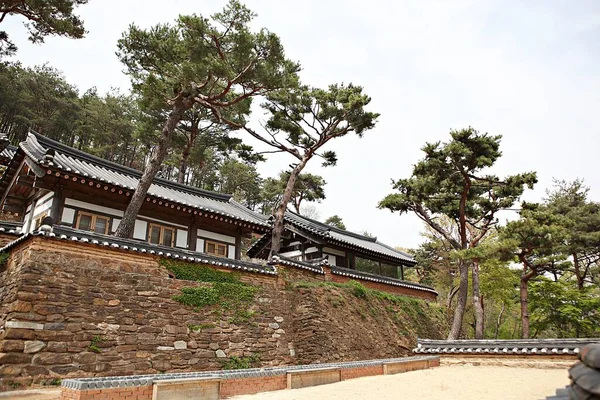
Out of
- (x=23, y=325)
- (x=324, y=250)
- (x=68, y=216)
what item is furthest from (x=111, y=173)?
(x=324, y=250)

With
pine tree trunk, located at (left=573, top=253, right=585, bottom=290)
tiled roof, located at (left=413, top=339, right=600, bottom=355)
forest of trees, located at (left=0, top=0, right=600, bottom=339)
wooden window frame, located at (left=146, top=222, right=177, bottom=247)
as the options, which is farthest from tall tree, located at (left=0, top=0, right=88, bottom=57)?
pine tree trunk, located at (left=573, top=253, right=585, bottom=290)

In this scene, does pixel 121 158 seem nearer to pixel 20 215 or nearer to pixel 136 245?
pixel 20 215

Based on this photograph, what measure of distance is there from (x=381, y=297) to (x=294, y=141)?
31.1 feet

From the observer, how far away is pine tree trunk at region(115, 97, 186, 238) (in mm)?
12688

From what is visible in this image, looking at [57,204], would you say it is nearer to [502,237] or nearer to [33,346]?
[33,346]

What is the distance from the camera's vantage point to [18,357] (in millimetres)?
8008

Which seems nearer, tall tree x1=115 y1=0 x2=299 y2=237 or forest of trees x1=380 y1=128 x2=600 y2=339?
tall tree x1=115 y1=0 x2=299 y2=237

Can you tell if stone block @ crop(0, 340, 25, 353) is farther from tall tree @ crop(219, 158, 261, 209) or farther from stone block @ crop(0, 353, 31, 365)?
tall tree @ crop(219, 158, 261, 209)

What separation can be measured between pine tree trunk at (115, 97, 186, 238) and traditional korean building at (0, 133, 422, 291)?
1.81ft

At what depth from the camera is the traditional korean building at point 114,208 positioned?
13.0 metres

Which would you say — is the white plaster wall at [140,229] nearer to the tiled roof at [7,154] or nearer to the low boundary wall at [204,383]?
the low boundary wall at [204,383]

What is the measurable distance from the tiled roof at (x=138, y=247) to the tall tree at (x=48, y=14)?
11040mm

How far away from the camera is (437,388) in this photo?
8.46 meters

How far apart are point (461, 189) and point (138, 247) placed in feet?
50.1
